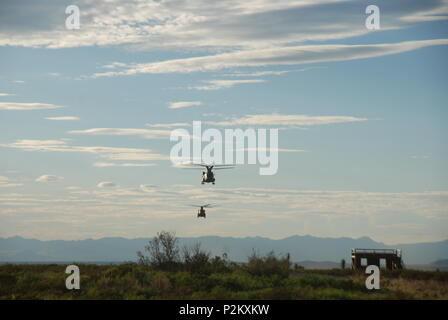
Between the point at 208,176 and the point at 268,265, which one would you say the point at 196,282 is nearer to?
the point at 268,265

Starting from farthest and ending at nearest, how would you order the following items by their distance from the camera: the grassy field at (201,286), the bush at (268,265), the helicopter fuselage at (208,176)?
the helicopter fuselage at (208,176)
the bush at (268,265)
the grassy field at (201,286)

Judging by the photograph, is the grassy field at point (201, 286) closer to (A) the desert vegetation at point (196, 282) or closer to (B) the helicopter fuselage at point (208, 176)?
(A) the desert vegetation at point (196, 282)

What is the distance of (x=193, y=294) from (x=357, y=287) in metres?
12.3

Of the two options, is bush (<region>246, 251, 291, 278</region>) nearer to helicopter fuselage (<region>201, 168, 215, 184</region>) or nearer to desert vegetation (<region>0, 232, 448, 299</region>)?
desert vegetation (<region>0, 232, 448, 299</region>)

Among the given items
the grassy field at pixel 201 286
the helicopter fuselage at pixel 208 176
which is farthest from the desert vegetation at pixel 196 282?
the helicopter fuselage at pixel 208 176

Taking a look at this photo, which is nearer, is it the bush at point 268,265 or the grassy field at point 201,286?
the grassy field at point 201,286

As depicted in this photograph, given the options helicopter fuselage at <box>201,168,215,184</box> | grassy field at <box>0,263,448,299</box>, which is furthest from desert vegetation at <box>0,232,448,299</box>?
helicopter fuselage at <box>201,168,215,184</box>

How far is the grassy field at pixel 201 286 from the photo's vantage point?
42625mm

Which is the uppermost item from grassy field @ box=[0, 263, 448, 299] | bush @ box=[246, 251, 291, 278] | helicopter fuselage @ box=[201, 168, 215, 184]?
helicopter fuselage @ box=[201, 168, 215, 184]

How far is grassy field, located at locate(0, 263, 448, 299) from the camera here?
42625 millimetres

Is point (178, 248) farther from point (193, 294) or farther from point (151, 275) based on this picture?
point (193, 294)

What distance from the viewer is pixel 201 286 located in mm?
45000
